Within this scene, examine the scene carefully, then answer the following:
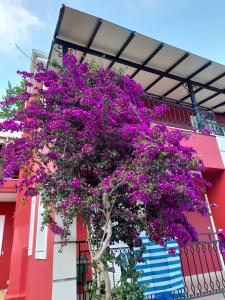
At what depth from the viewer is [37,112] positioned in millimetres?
4277

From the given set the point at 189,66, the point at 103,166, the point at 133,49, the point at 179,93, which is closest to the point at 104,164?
the point at 103,166

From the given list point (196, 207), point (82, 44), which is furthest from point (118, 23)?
point (196, 207)

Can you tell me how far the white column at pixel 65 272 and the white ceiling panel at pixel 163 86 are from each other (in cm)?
723

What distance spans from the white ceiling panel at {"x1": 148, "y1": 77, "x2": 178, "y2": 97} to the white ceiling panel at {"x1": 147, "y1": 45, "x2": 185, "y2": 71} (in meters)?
0.83

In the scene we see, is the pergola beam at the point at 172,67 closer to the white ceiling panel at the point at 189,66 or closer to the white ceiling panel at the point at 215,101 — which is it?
the white ceiling panel at the point at 189,66

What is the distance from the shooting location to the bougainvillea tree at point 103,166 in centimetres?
346

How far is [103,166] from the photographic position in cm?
390

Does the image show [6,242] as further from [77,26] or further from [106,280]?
[77,26]

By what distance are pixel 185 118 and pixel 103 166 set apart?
8680 mm

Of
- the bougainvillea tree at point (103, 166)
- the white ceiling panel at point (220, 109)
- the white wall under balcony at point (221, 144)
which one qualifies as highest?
the white ceiling panel at point (220, 109)

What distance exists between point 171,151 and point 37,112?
2542 millimetres

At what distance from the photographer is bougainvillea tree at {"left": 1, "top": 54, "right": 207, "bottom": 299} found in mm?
3463

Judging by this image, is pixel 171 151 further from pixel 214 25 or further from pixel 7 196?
pixel 7 196

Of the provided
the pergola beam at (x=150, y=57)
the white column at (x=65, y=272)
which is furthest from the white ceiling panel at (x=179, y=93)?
the white column at (x=65, y=272)
